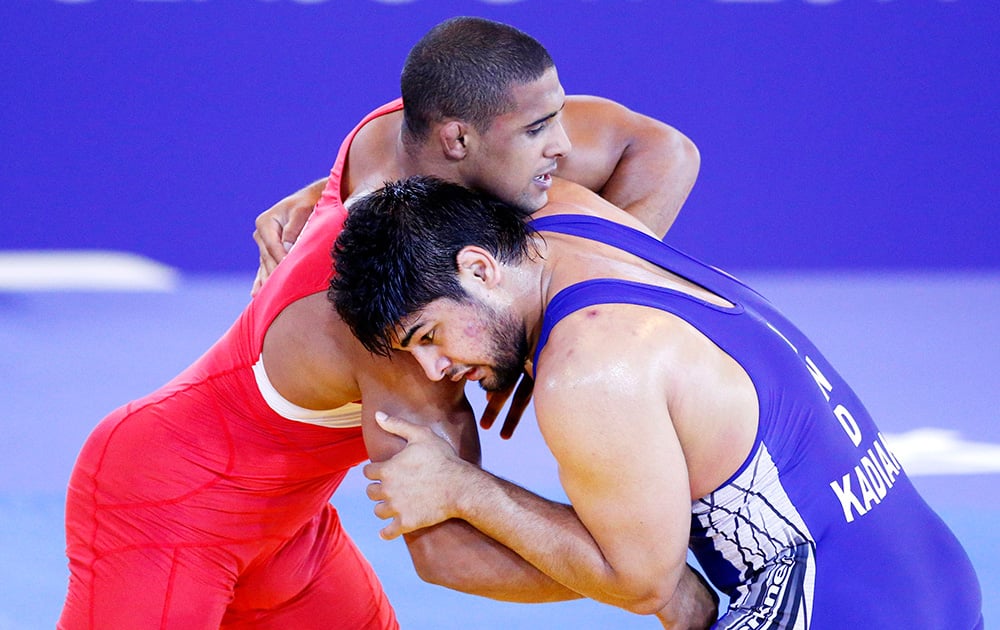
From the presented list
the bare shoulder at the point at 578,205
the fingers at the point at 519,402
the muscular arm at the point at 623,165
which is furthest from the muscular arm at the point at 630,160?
the fingers at the point at 519,402

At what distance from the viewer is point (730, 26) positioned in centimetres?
757

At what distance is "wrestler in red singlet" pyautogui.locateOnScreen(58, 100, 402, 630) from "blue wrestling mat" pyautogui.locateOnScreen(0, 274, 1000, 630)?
1346 millimetres

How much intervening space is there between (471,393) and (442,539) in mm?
3404

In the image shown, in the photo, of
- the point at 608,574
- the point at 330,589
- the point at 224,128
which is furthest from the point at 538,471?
the point at 224,128

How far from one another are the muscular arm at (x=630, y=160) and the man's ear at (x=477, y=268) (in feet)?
2.35

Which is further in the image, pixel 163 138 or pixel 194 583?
pixel 163 138

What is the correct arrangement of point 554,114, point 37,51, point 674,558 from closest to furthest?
point 674,558 < point 554,114 < point 37,51

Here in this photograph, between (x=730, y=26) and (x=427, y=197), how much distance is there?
17.7 feet

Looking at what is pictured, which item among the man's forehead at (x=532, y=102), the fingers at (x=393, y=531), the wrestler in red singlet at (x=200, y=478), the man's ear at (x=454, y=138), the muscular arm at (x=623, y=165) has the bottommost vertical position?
the fingers at (x=393, y=531)

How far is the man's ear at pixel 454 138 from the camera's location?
2812mm

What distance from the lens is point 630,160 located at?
328cm

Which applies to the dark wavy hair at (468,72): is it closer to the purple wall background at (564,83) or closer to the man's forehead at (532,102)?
the man's forehead at (532,102)

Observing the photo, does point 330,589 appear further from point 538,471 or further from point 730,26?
point 730,26

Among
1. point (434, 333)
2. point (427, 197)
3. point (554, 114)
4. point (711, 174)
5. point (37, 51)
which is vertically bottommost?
point (434, 333)
